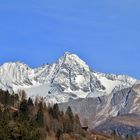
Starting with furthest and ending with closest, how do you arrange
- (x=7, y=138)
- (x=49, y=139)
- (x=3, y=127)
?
(x=49, y=139) → (x=3, y=127) → (x=7, y=138)

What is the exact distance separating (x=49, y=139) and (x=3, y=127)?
Result: 10122 centimetres

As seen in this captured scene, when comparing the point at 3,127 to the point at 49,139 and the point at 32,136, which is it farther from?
the point at 49,139

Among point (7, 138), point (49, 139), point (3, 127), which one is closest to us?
point (7, 138)

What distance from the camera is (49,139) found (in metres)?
199

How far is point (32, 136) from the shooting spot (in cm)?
9388

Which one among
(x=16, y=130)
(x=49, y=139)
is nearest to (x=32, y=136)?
(x=16, y=130)

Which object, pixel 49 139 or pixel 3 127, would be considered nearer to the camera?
pixel 3 127

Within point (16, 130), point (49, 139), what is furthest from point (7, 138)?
point (49, 139)

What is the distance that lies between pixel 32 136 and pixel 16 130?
2.90 meters

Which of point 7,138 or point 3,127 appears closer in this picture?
point 7,138

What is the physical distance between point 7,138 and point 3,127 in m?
6.44

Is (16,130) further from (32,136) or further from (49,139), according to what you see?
(49,139)

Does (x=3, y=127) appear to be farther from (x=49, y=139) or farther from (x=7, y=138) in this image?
(x=49, y=139)
